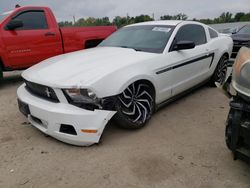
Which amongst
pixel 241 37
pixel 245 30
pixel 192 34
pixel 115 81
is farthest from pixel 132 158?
pixel 245 30

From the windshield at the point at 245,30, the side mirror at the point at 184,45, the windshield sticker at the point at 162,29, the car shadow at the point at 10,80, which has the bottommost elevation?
the car shadow at the point at 10,80

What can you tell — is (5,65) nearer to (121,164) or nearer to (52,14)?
(52,14)

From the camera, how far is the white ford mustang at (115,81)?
2791 mm

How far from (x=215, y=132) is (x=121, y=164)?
1457mm

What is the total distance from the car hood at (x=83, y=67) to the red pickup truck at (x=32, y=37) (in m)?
2.53

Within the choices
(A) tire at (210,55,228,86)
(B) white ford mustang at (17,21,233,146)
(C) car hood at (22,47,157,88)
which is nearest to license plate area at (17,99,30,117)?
(B) white ford mustang at (17,21,233,146)

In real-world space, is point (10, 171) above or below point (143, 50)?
below

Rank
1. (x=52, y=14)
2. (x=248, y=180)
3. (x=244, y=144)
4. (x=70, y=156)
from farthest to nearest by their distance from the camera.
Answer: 1. (x=52, y=14)
2. (x=70, y=156)
3. (x=248, y=180)
4. (x=244, y=144)

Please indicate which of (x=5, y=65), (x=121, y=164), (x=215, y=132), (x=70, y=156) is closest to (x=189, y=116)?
(x=215, y=132)

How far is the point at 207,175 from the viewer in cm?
248

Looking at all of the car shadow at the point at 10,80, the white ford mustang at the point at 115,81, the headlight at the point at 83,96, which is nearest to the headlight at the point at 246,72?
the white ford mustang at the point at 115,81

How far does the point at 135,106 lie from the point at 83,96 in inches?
33.3

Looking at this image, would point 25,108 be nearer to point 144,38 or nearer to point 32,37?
point 144,38

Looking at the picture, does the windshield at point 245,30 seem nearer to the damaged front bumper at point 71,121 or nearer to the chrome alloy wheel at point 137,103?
the chrome alloy wheel at point 137,103
